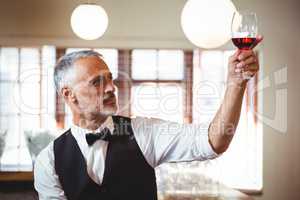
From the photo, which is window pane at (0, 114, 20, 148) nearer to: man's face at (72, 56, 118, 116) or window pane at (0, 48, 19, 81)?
window pane at (0, 48, 19, 81)

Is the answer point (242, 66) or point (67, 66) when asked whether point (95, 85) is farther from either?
point (242, 66)

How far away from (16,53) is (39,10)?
74 cm

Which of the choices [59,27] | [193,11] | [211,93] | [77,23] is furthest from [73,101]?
[211,93]

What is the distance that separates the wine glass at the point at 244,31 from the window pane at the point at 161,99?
14.0 feet

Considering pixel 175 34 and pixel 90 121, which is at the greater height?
pixel 175 34

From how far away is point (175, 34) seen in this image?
17.7ft

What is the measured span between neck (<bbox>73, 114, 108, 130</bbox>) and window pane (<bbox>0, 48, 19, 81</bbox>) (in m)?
4.10

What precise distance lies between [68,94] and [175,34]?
372 cm

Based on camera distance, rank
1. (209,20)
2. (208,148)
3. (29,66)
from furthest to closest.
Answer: (29,66), (209,20), (208,148)

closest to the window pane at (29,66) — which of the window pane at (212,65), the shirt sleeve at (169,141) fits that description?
the window pane at (212,65)

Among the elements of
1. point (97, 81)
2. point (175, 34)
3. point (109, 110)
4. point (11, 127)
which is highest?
point (175, 34)

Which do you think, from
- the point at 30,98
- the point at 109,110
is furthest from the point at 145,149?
the point at 30,98

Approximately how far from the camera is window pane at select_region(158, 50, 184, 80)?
581 cm

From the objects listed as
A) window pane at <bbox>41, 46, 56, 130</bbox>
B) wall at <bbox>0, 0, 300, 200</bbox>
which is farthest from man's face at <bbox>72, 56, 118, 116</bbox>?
window pane at <bbox>41, 46, 56, 130</bbox>
